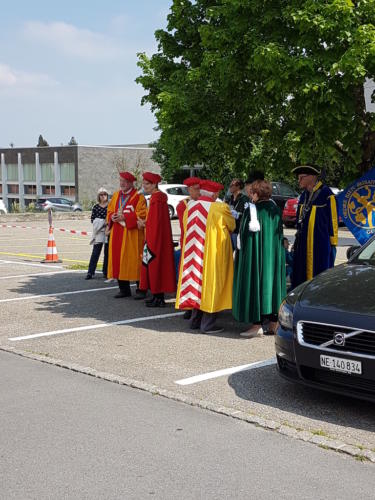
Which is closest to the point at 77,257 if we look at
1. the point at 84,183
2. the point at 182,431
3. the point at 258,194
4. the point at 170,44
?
the point at 170,44

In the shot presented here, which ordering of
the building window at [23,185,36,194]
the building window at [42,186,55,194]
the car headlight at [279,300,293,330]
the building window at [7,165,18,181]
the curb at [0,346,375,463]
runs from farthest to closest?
the building window at [7,165,18,181] < the building window at [23,185,36,194] < the building window at [42,186,55,194] < the car headlight at [279,300,293,330] < the curb at [0,346,375,463]

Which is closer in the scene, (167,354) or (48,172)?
(167,354)

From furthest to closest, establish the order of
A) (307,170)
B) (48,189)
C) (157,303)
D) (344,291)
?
(48,189) < (157,303) < (307,170) < (344,291)

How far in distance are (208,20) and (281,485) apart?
7913 millimetres

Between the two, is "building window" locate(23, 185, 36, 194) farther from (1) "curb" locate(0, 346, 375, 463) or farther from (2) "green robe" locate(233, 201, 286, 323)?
(1) "curb" locate(0, 346, 375, 463)

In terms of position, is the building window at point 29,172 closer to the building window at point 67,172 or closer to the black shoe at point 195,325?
the building window at point 67,172

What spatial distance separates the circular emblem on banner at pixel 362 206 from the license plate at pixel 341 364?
15.5ft

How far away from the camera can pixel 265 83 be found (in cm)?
890

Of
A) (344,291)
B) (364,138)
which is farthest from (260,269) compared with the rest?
(364,138)

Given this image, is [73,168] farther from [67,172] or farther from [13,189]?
[13,189]

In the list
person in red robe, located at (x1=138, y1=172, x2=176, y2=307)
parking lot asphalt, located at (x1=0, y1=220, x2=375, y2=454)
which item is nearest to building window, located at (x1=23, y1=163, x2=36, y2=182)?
parking lot asphalt, located at (x1=0, y1=220, x2=375, y2=454)

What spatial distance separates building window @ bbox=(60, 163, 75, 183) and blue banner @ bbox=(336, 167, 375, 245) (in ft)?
197

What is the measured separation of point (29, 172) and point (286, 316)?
70687mm

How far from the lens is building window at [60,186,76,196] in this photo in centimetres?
6859
